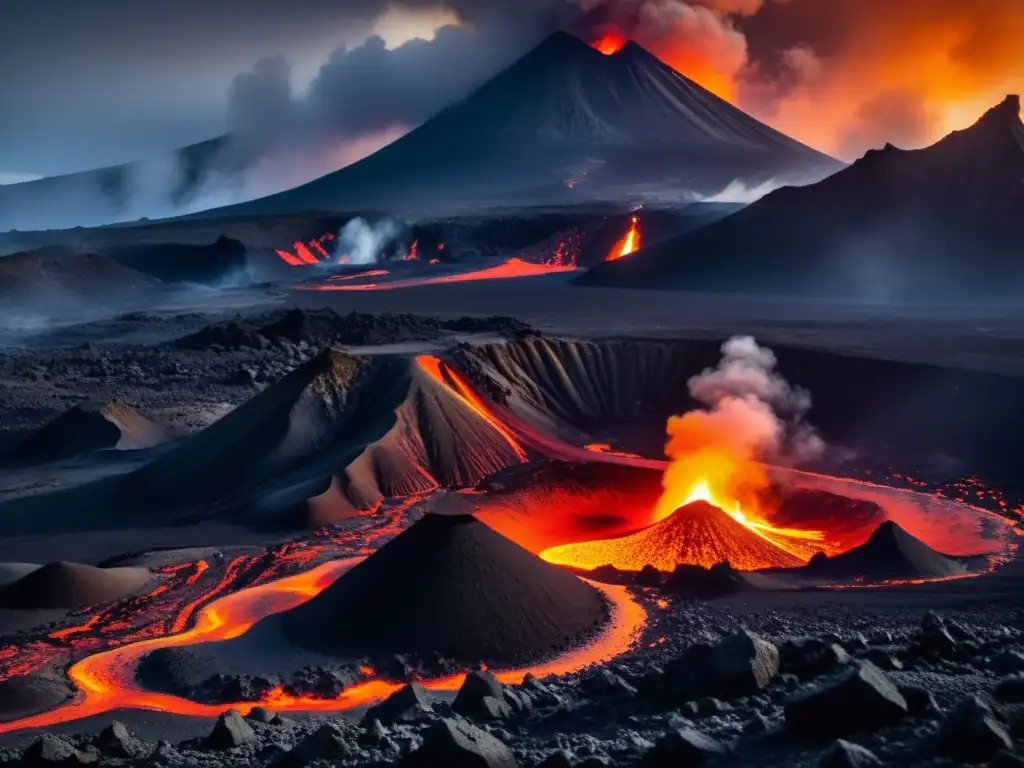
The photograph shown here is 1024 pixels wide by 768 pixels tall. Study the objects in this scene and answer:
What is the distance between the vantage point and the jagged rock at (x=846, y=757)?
846 cm

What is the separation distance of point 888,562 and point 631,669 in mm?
9348

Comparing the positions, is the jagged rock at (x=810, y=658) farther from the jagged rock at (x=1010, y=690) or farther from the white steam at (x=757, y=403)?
the white steam at (x=757, y=403)

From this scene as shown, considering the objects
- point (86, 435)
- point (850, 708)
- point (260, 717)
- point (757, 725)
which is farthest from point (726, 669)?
point (86, 435)

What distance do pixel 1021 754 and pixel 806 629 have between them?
452 inches

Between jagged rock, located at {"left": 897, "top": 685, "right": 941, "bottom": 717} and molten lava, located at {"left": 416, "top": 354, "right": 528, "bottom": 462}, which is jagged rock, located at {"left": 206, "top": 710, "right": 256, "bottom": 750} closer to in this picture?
jagged rock, located at {"left": 897, "top": 685, "right": 941, "bottom": 717}

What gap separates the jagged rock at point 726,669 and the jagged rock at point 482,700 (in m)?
2.06

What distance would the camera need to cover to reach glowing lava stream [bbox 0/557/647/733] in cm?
1723

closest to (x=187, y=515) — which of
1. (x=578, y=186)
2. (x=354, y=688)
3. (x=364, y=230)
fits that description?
(x=354, y=688)

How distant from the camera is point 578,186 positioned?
496ft

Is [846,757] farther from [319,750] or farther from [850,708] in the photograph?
Answer: [319,750]

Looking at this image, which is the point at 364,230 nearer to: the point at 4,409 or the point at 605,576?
the point at 4,409

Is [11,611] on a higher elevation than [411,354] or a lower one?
lower

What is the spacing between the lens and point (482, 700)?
41.7ft

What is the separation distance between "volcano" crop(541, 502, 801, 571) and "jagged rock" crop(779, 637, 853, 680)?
12.4 m
